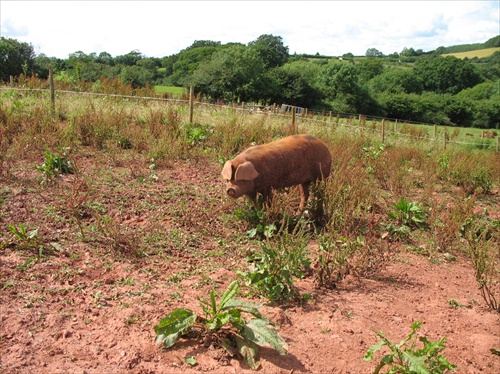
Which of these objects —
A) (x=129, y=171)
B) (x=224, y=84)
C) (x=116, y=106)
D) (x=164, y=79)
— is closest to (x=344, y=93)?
(x=224, y=84)

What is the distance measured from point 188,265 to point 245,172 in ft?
4.62

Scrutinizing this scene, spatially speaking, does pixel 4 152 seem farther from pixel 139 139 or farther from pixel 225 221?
pixel 225 221

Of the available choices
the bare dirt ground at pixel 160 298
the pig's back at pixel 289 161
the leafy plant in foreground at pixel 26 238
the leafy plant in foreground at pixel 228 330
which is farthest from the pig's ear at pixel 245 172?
the leafy plant in foreground at pixel 26 238

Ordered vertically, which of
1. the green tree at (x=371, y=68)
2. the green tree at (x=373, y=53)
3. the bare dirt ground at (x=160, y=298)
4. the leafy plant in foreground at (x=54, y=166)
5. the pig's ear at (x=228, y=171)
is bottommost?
the bare dirt ground at (x=160, y=298)

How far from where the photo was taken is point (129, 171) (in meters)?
7.62

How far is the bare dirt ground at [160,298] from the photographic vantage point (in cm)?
301

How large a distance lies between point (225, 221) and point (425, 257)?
2.91 m

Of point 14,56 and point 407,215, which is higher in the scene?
point 14,56

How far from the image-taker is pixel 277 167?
18.7ft

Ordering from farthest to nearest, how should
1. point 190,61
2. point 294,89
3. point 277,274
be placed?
point 190,61
point 294,89
point 277,274

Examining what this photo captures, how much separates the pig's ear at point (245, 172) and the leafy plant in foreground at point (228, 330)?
2.20 m

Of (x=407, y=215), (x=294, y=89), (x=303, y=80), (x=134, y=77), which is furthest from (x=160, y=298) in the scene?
(x=303, y=80)

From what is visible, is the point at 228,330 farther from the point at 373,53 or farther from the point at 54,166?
the point at 373,53

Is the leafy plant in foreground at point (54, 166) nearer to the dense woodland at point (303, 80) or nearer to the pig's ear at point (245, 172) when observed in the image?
the pig's ear at point (245, 172)
